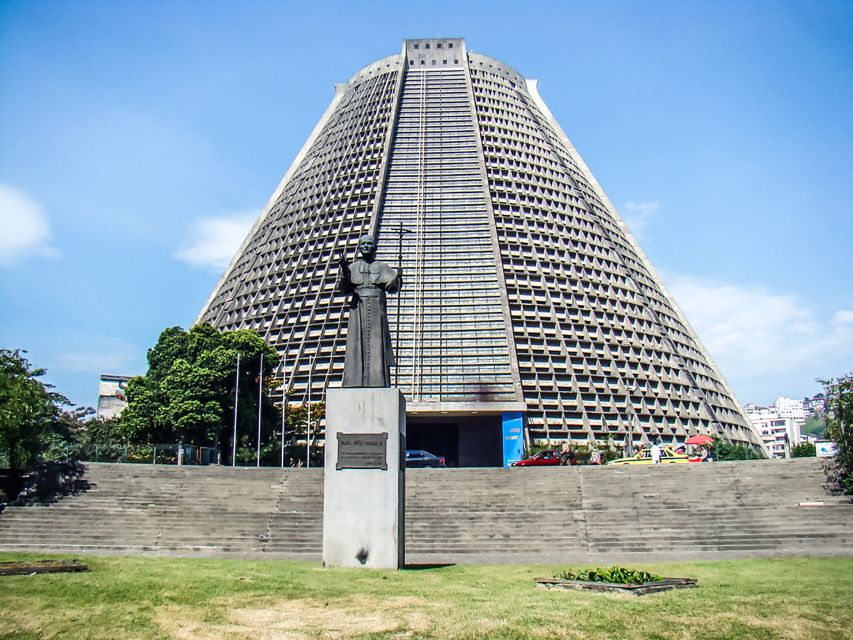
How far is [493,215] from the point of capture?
66.2 metres

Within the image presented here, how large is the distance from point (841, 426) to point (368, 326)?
20.4m

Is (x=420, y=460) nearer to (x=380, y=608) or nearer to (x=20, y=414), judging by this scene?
(x=20, y=414)

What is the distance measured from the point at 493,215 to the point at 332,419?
166ft

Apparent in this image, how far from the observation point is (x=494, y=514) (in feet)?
90.4

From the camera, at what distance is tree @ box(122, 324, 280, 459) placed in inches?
1822

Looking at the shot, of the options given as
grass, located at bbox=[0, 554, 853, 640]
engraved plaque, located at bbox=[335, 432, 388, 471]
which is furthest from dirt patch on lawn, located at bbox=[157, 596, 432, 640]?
engraved plaque, located at bbox=[335, 432, 388, 471]

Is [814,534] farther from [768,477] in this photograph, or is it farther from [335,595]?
[335,595]

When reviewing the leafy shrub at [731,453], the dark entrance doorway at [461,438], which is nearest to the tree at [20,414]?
the dark entrance doorway at [461,438]

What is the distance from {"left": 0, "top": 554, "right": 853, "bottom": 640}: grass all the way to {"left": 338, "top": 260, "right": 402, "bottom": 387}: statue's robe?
15.5 ft

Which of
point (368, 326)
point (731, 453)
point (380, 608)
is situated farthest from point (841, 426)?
point (380, 608)

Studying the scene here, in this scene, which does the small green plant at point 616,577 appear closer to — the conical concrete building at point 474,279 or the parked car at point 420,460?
the parked car at point 420,460

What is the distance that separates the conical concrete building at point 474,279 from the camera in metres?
57.2

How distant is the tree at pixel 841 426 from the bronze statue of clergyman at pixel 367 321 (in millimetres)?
18834

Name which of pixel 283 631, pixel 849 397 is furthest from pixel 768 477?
pixel 283 631
